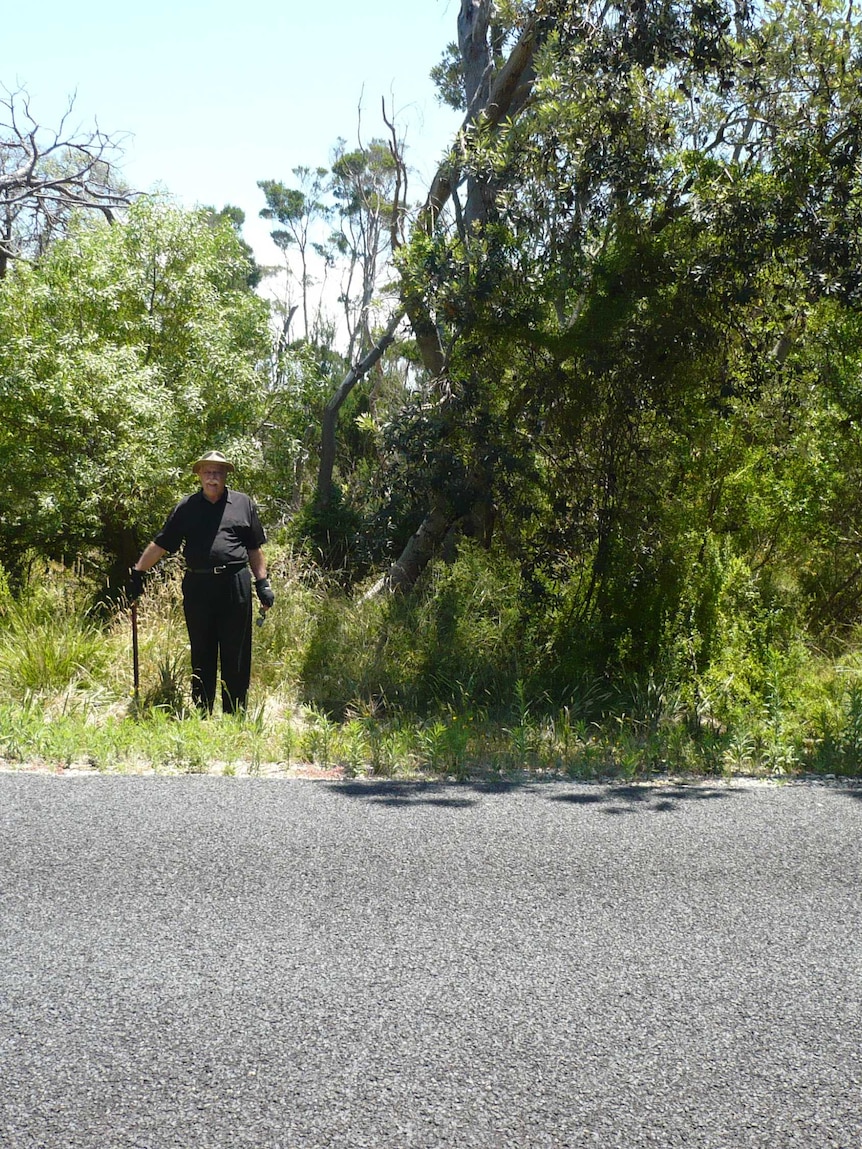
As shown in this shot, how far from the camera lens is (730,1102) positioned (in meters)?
2.57

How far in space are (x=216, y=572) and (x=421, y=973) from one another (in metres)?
4.25

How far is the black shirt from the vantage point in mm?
6930

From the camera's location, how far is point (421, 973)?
3.15m

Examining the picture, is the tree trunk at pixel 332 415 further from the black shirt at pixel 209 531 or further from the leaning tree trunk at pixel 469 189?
the black shirt at pixel 209 531

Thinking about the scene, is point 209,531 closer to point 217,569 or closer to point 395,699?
point 217,569

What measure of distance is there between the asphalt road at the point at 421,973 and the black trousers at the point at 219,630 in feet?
7.25

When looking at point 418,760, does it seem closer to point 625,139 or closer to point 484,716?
point 484,716

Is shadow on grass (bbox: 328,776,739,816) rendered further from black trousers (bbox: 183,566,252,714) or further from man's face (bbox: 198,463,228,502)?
man's face (bbox: 198,463,228,502)

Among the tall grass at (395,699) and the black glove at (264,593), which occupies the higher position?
the black glove at (264,593)

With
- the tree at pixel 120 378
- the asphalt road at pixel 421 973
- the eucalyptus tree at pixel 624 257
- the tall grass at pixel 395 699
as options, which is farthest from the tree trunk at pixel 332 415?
the asphalt road at pixel 421 973

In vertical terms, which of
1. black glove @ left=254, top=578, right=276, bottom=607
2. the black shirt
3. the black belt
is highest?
the black shirt

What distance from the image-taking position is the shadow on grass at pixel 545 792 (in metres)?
4.94

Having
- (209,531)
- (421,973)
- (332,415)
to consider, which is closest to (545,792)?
(421,973)

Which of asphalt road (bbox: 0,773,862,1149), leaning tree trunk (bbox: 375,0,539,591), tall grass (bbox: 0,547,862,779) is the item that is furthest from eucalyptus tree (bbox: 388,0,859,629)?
asphalt road (bbox: 0,773,862,1149)
